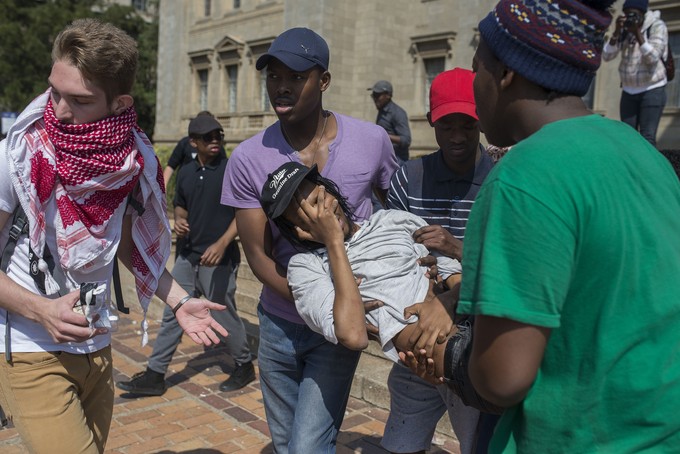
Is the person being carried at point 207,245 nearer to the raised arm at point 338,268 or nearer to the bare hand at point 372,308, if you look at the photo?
the raised arm at point 338,268

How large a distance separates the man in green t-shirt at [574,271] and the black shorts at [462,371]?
0.93 ft

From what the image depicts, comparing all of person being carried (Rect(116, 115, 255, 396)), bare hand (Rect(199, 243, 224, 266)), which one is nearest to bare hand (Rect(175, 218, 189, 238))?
person being carried (Rect(116, 115, 255, 396))

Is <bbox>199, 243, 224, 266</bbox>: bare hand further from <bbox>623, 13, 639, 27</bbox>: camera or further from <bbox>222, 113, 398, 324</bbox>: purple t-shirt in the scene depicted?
<bbox>623, 13, 639, 27</bbox>: camera

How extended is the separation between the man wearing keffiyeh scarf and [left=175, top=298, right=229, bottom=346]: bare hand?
2 centimetres

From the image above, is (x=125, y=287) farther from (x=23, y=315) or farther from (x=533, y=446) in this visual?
(x=533, y=446)

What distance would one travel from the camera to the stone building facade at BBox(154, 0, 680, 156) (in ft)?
73.0

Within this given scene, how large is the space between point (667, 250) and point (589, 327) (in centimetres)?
25

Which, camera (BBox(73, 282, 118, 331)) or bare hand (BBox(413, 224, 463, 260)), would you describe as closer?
camera (BBox(73, 282, 118, 331))

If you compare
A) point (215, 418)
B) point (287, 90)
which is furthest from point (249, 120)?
point (287, 90)

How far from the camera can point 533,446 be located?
158cm

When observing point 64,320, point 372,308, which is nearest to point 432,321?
point 372,308

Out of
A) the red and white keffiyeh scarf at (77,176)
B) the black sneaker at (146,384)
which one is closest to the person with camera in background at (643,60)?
the black sneaker at (146,384)

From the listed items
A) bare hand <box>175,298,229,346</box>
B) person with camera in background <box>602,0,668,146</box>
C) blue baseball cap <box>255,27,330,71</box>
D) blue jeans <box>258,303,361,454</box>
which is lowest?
blue jeans <box>258,303,361,454</box>

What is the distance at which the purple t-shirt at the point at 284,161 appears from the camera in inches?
118
